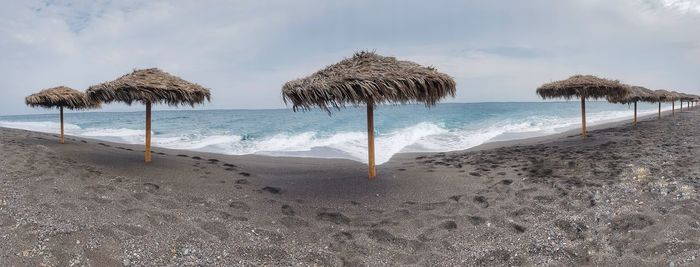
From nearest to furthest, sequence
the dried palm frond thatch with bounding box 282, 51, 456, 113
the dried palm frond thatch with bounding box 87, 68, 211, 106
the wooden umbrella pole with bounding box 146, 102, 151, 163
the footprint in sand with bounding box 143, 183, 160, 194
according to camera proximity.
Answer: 1. the dried palm frond thatch with bounding box 282, 51, 456, 113
2. the footprint in sand with bounding box 143, 183, 160, 194
3. the dried palm frond thatch with bounding box 87, 68, 211, 106
4. the wooden umbrella pole with bounding box 146, 102, 151, 163

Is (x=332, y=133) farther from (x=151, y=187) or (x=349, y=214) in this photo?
(x=349, y=214)

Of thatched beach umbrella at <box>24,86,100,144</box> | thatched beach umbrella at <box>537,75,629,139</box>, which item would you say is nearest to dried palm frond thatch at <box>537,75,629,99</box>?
thatched beach umbrella at <box>537,75,629,139</box>

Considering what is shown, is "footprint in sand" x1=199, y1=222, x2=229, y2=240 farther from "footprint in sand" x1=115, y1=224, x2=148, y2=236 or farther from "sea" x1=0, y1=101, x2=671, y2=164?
"sea" x1=0, y1=101, x2=671, y2=164

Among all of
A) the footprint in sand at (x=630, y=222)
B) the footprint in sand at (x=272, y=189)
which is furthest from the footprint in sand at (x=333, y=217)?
the footprint in sand at (x=630, y=222)

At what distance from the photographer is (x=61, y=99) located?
8891 millimetres

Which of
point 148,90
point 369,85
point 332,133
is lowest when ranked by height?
point 332,133

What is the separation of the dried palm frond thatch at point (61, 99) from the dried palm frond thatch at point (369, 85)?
6.68 meters

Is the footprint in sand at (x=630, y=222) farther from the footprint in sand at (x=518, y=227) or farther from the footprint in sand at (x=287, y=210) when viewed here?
the footprint in sand at (x=287, y=210)

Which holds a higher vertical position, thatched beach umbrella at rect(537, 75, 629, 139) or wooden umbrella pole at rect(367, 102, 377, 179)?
thatched beach umbrella at rect(537, 75, 629, 139)

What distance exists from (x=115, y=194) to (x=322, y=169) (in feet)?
10.8

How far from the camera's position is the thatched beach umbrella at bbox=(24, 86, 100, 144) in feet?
29.0

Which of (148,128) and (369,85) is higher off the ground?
(369,85)

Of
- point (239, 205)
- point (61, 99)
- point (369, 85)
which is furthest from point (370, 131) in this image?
point (61, 99)

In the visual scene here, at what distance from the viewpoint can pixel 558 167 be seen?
631 cm
